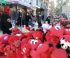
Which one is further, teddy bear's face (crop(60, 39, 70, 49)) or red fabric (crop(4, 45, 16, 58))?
red fabric (crop(4, 45, 16, 58))

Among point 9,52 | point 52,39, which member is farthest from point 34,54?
point 9,52

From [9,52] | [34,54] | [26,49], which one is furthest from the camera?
[9,52]

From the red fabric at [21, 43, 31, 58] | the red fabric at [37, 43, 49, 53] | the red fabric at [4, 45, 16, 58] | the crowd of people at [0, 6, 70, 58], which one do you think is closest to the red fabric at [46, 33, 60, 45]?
the crowd of people at [0, 6, 70, 58]

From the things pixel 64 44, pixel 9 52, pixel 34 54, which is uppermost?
pixel 64 44

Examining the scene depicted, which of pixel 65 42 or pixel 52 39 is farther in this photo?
pixel 52 39

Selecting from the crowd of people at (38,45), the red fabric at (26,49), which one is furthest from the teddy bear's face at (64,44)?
the red fabric at (26,49)

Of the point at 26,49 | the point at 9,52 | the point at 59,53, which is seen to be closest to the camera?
the point at 59,53

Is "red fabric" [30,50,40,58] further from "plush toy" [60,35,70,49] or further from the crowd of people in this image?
"plush toy" [60,35,70,49]

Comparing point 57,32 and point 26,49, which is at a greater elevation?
point 57,32

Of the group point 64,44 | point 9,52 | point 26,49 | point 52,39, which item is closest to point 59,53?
point 64,44

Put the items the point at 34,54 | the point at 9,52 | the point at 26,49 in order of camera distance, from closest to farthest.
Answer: the point at 34,54 → the point at 26,49 → the point at 9,52

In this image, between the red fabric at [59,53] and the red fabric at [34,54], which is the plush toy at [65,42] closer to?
the red fabric at [59,53]

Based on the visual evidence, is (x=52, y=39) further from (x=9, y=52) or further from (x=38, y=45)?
(x=9, y=52)

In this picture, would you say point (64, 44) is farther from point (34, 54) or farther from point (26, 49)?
point (26, 49)
